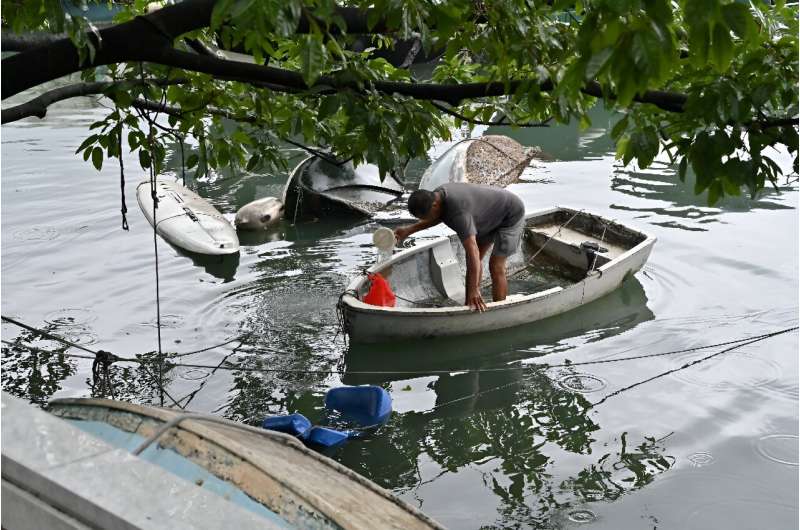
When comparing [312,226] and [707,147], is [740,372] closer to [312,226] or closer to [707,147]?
[707,147]

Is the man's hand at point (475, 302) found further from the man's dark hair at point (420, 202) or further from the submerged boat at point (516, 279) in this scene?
the man's dark hair at point (420, 202)

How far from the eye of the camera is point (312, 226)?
14.6m

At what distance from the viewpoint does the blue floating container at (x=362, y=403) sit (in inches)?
305

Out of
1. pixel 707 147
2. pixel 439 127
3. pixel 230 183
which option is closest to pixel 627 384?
pixel 439 127

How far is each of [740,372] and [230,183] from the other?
1110cm

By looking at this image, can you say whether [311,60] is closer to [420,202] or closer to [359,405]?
[359,405]

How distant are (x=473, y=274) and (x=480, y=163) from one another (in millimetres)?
7984

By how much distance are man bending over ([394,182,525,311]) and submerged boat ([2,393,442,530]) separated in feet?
15.9

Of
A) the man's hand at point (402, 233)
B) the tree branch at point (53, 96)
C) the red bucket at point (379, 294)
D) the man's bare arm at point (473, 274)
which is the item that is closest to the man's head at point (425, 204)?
the man's hand at point (402, 233)

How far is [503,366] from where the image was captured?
9.36 m

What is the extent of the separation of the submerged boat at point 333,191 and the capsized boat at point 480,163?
76cm

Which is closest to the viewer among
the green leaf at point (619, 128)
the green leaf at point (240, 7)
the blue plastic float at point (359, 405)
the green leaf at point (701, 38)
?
the green leaf at point (701, 38)

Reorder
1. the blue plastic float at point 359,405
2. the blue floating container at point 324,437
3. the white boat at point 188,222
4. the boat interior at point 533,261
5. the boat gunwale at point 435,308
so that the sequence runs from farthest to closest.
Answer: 1. the white boat at point 188,222
2. the boat interior at point 533,261
3. the boat gunwale at point 435,308
4. the blue plastic float at point 359,405
5. the blue floating container at point 324,437

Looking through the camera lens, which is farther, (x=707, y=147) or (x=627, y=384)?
(x=627, y=384)
